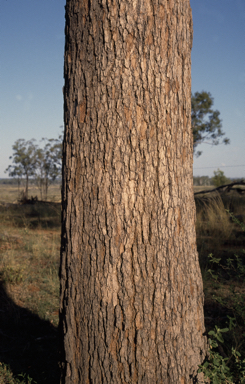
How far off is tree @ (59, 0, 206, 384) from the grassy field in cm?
54

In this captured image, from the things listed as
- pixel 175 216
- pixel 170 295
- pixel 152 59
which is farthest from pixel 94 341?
pixel 152 59

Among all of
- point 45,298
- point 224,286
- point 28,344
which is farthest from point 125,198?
point 224,286

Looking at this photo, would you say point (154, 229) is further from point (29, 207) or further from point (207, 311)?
point (29, 207)

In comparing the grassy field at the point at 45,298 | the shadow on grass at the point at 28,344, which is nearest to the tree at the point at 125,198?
the grassy field at the point at 45,298

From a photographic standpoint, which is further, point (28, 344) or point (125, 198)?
point (28, 344)

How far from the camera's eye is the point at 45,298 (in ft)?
10.8

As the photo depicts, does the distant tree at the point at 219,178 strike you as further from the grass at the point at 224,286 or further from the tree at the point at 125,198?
the tree at the point at 125,198

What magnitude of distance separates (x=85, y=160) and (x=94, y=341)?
3.18 ft

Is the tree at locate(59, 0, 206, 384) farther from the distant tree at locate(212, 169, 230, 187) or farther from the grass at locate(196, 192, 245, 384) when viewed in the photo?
the distant tree at locate(212, 169, 230, 187)

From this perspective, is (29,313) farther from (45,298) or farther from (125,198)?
(125,198)

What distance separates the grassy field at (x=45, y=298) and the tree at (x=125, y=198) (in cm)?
54

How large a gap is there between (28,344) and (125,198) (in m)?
1.83

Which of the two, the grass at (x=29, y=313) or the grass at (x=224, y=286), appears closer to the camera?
the grass at (x=224, y=286)

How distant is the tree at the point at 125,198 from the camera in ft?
4.75
